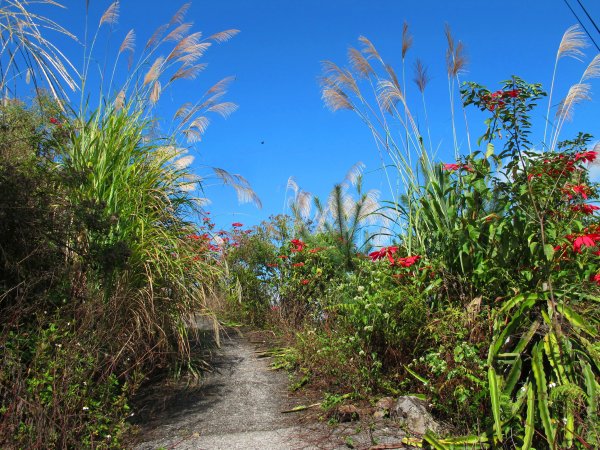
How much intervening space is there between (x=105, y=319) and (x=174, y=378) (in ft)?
4.17

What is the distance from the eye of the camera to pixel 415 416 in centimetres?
384

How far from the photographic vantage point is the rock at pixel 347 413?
4.15 meters

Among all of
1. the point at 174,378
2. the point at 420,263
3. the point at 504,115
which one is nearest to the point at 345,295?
the point at 420,263

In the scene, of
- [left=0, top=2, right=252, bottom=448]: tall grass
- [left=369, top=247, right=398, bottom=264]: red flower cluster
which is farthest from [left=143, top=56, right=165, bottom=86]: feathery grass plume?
[left=369, top=247, right=398, bottom=264]: red flower cluster

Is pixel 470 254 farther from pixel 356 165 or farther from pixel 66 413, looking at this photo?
pixel 356 165

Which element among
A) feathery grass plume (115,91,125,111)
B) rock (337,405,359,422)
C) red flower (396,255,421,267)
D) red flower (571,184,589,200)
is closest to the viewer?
red flower (571,184,589,200)

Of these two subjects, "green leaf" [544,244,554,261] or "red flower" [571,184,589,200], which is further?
"red flower" [571,184,589,200]

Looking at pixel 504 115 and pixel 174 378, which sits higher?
pixel 504 115

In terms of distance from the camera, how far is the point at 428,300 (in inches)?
180

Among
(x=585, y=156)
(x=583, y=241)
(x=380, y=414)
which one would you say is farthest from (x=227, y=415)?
(x=585, y=156)

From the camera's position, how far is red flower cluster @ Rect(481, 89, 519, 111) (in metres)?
4.24

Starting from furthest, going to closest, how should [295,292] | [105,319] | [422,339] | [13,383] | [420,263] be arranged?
[295,292]
[420,263]
[422,339]
[105,319]
[13,383]

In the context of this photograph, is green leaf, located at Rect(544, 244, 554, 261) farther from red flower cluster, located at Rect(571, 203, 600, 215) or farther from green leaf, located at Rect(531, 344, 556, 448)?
red flower cluster, located at Rect(571, 203, 600, 215)

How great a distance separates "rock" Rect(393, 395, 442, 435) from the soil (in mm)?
96
